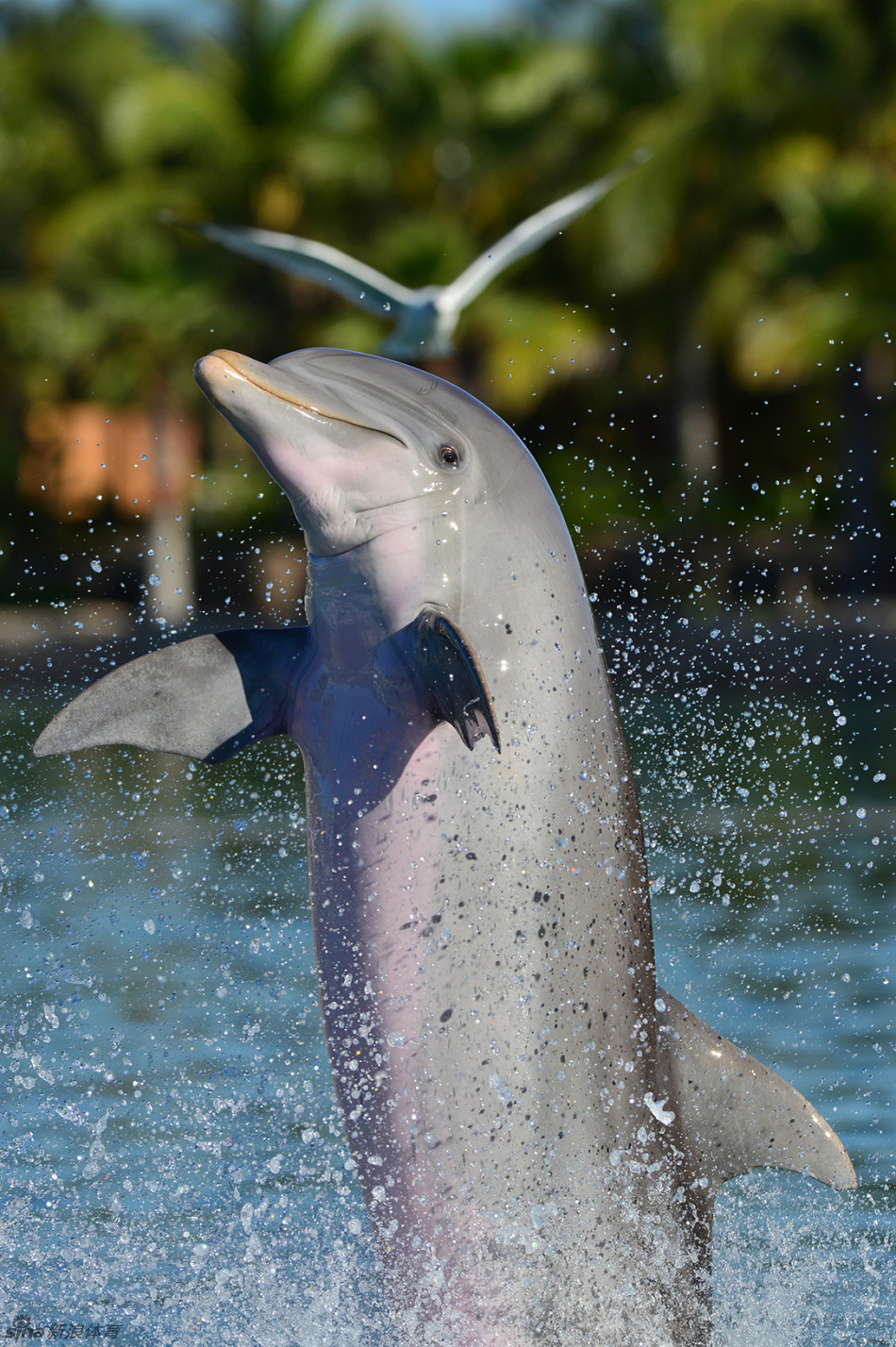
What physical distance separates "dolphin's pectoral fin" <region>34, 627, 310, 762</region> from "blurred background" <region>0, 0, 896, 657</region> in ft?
69.1

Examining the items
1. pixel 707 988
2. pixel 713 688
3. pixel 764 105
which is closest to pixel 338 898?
pixel 707 988

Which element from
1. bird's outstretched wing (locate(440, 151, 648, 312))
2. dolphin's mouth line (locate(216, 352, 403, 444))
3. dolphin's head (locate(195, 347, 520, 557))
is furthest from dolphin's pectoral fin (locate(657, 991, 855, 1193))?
bird's outstretched wing (locate(440, 151, 648, 312))

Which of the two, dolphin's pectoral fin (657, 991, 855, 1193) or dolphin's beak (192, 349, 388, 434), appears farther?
dolphin's pectoral fin (657, 991, 855, 1193)

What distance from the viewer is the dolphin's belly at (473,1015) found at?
4145mm

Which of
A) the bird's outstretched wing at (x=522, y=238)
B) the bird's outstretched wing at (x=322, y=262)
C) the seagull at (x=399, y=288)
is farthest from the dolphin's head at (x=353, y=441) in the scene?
the bird's outstretched wing at (x=322, y=262)

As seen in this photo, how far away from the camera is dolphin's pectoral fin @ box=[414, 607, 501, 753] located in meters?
3.77

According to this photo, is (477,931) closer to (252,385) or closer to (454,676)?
(454,676)

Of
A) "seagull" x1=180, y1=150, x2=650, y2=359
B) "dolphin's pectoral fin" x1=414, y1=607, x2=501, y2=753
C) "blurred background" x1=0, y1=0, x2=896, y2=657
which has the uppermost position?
"blurred background" x1=0, y1=0, x2=896, y2=657

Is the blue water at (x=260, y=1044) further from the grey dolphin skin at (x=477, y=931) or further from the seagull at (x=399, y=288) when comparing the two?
the seagull at (x=399, y=288)

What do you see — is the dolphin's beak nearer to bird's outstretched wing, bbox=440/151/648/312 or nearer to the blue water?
the blue water

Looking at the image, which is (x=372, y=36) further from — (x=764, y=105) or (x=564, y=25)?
(x=764, y=105)

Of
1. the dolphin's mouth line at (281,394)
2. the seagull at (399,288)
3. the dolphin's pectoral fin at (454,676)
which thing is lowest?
the dolphin's pectoral fin at (454,676)

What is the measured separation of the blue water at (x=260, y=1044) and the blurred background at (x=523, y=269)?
1144 cm

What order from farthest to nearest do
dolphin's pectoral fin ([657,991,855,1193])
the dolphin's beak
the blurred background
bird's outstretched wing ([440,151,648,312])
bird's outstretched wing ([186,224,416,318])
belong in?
the blurred background → bird's outstretched wing ([186,224,416,318]) → bird's outstretched wing ([440,151,648,312]) → dolphin's pectoral fin ([657,991,855,1193]) → the dolphin's beak
